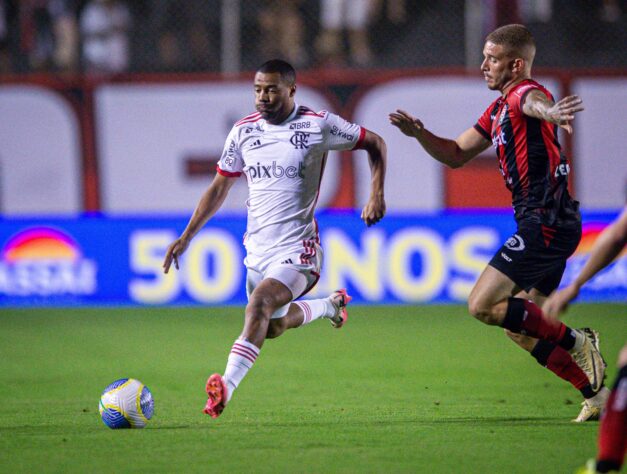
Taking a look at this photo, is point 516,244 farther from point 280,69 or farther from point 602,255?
point 602,255

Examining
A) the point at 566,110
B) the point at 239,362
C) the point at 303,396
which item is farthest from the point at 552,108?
the point at 303,396

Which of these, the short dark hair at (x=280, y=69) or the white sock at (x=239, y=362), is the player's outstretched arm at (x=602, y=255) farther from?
the short dark hair at (x=280, y=69)

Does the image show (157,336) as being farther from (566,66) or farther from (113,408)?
(566,66)

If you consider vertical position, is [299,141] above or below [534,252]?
above

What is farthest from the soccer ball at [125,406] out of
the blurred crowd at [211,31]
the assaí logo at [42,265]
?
the blurred crowd at [211,31]

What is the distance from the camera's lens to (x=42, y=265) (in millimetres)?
13656

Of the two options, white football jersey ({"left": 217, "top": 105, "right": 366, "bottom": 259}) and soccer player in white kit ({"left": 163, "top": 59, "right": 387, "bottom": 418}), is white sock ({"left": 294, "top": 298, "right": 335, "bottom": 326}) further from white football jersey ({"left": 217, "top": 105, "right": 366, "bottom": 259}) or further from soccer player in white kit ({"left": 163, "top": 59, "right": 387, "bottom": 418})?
white football jersey ({"left": 217, "top": 105, "right": 366, "bottom": 259})

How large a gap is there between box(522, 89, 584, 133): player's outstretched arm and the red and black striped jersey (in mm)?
140

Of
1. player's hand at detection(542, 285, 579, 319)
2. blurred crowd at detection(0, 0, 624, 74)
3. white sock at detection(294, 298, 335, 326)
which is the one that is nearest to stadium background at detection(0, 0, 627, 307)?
blurred crowd at detection(0, 0, 624, 74)

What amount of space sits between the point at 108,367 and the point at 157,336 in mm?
1937

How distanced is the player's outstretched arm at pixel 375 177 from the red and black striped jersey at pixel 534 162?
0.85 m

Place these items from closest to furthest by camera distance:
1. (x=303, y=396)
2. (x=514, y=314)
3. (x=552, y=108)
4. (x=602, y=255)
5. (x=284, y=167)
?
(x=602, y=255), (x=552, y=108), (x=514, y=314), (x=284, y=167), (x=303, y=396)

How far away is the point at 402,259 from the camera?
1352 cm

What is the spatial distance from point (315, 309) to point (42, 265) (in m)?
6.69
